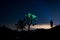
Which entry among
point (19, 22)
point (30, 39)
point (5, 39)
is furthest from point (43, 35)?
point (19, 22)

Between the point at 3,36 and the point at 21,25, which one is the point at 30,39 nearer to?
the point at 3,36

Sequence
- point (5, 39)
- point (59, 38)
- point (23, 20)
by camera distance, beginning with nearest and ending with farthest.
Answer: point (59, 38) < point (5, 39) < point (23, 20)

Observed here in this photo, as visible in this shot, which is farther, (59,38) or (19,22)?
(19,22)

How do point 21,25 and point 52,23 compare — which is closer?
point 52,23

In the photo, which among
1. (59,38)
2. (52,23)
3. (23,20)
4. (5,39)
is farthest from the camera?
(23,20)

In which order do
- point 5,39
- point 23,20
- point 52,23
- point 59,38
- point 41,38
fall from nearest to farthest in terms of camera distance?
point 59,38
point 41,38
point 5,39
point 52,23
point 23,20

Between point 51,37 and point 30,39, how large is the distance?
6354 mm

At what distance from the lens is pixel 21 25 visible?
97938 millimetres

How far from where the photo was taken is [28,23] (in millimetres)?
88188

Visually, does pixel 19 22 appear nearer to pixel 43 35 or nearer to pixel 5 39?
pixel 5 39

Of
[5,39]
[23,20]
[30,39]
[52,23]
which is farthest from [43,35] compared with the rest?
[23,20]

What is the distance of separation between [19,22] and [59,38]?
62.0 meters

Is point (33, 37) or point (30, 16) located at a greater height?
point (30, 16)

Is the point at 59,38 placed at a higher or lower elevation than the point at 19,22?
lower
